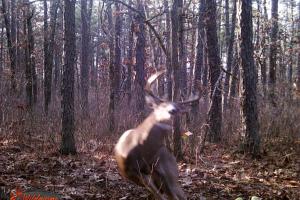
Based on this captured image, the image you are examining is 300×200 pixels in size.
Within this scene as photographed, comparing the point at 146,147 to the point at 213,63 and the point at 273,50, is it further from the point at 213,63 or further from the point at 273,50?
the point at 273,50

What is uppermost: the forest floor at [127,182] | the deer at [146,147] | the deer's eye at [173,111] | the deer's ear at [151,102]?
the deer's ear at [151,102]

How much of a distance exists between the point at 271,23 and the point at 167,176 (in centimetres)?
1779

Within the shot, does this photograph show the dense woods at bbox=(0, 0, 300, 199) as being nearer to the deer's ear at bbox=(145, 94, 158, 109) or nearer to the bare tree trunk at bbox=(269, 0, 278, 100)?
the deer's ear at bbox=(145, 94, 158, 109)

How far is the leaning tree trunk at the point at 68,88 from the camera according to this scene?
10.1 metres

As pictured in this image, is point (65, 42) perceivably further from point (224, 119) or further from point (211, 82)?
point (224, 119)

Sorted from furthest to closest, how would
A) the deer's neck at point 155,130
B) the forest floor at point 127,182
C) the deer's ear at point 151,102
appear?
1. the forest floor at point 127,182
2. the deer's ear at point 151,102
3. the deer's neck at point 155,130

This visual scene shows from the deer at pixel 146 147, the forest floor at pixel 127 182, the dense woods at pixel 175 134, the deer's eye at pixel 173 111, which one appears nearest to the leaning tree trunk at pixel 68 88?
the dense woods at pixel 175 134

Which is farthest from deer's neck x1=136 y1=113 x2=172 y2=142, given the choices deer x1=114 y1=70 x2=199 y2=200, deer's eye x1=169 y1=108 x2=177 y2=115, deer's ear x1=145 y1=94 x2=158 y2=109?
deer's ear x1=145 y1=94 x2=158 y2=109

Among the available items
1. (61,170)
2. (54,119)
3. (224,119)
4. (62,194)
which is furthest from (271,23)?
(62,194)

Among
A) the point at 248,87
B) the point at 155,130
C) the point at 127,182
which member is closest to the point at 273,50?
the point at 248,87

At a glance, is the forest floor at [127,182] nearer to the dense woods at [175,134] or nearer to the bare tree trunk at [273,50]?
the dense woods at [175,134]

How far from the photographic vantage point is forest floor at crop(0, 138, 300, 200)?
24.3 ft

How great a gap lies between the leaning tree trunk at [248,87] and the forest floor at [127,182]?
480mm

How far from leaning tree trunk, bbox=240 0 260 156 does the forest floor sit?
0.48 metres
